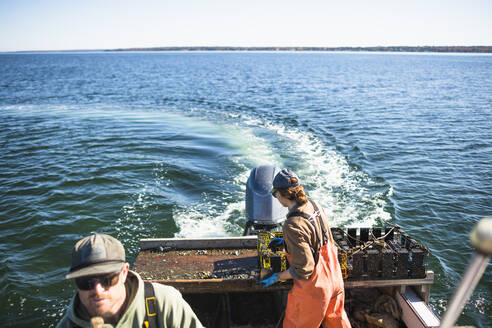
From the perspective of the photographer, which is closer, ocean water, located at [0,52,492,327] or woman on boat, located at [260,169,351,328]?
woman on boat, located at [260,169,351,328]

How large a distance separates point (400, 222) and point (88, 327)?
1054cm

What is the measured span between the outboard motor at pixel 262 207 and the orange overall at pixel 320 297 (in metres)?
2.98

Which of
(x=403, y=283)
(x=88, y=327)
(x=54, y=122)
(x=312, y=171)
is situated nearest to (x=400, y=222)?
(x=312, y=171)

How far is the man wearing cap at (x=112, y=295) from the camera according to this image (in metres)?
2.36

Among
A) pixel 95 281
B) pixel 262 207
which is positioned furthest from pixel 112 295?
pixel 262 207

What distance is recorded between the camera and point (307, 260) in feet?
12.1

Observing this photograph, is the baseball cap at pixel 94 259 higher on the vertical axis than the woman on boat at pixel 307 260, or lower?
higher

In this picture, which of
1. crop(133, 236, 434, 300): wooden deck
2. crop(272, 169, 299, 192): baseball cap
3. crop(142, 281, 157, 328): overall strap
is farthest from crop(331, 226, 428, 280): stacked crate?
crop(142, 281, 157, 328): overall strap

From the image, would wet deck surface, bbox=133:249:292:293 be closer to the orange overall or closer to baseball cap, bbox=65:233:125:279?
the orange overall

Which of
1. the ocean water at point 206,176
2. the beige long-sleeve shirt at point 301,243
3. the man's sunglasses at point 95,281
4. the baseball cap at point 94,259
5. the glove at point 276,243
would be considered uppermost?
the baseball cap at point 94,259

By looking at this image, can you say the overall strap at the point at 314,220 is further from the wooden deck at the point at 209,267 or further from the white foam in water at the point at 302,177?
the white foam in water at the point at 302,177

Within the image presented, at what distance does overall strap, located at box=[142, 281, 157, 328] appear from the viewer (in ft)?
8.40

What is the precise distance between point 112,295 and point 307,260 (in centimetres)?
199

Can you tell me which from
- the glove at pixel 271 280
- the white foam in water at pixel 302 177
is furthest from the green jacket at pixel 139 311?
the white foam in water at pixel 302 177
